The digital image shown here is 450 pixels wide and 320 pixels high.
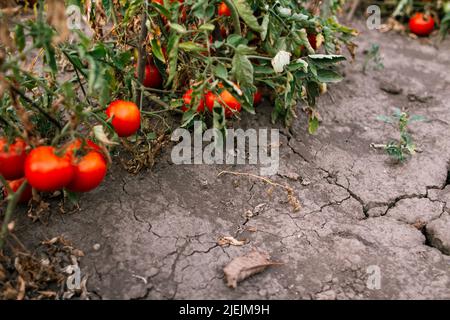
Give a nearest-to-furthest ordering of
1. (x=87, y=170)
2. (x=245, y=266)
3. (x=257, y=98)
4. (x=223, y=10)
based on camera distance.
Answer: (x=87, y=170)
(x=245, y=266)
(x=223, y=10)
(x=257, y=98)

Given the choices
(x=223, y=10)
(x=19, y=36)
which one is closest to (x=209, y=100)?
(x=223, y=10)

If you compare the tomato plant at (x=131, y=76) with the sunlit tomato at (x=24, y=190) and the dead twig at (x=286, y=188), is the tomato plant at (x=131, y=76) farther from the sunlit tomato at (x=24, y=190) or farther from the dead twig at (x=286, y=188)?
the dead twig at (x=286, y=188)

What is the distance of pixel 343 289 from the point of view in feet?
6.25

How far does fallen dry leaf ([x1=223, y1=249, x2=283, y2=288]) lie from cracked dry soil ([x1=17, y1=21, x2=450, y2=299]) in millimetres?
32

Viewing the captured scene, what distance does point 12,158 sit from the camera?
1.79 metres

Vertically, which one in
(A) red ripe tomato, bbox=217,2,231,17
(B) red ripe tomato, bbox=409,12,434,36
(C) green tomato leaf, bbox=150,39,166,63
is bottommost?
(B) red ripe tomato, bbox=409,12,434,36

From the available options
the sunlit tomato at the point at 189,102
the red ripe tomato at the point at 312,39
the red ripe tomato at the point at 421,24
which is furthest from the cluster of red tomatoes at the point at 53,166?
the red ripe tomato at the point at 421,24

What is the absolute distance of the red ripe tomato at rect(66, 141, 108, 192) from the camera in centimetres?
177

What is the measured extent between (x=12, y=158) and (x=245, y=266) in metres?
0.94

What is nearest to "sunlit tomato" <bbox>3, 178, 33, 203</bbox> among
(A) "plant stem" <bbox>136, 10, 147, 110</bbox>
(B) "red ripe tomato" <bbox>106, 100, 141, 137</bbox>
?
(B) "red ripe tomato" <bbox>106, 100, 141, 137</bbox>

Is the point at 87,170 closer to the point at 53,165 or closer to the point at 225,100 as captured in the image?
the point at 53,165

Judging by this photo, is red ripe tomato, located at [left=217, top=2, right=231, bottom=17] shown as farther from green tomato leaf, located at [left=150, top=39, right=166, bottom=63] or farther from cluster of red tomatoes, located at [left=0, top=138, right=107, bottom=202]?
cluster of red tomatoes, located at [left=0, top=138, right=107, bottom=202]

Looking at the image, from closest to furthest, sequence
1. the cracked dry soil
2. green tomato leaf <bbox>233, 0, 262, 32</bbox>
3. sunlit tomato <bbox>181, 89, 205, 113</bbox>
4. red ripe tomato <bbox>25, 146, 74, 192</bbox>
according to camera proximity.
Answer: red ripe tomato <bbox>25, 146, 74, 192</bbox> → the cracked dry soil → green tomato leaf <bbox>233, 0, 262, 32</bbox> → sunlit tomato <bbox>181, 89, 205, 113</bbox>
